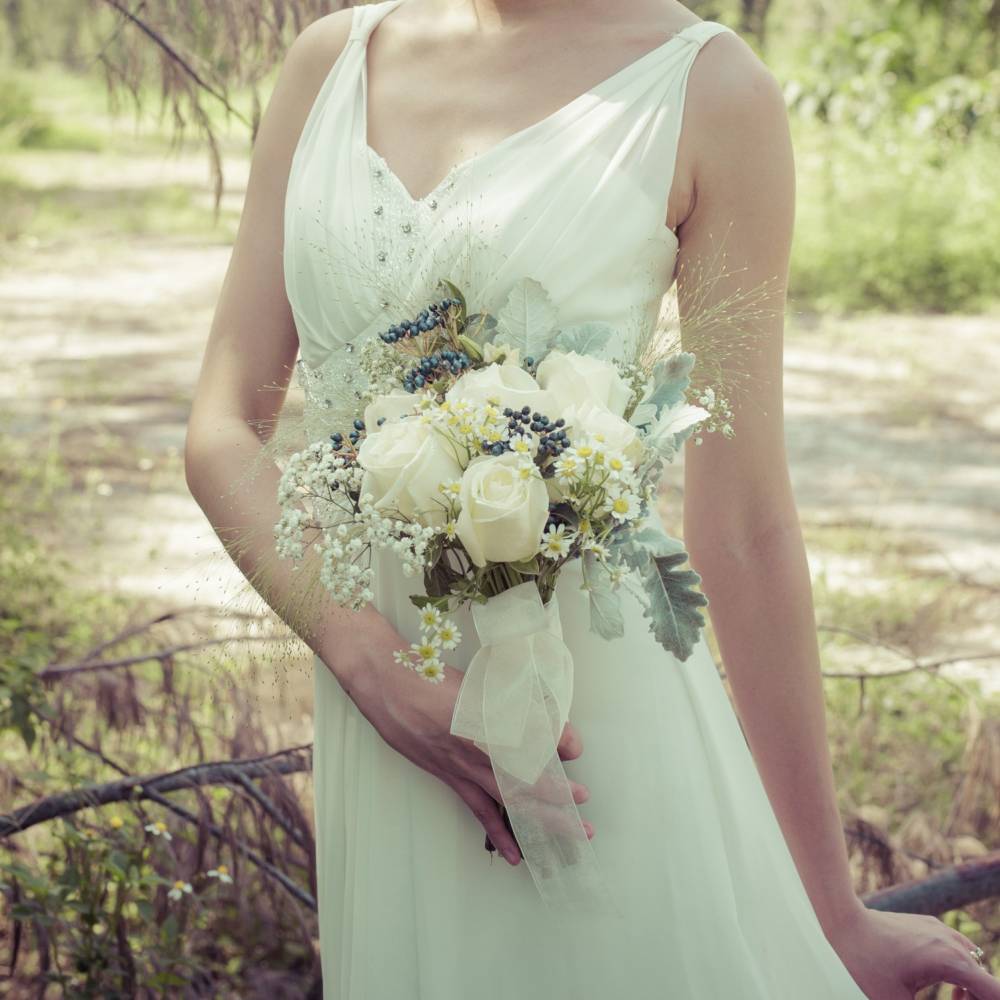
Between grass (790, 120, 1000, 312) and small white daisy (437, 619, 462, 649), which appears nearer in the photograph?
small white daisy (437, 619, 462, 649)

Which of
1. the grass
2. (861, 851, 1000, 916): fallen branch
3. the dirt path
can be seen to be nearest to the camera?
(861, 851, 1000, 916): fallen branch

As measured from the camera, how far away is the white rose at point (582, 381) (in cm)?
118

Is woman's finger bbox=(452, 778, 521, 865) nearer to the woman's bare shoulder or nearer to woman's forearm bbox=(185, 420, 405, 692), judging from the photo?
woman's forearm bbox=(185, 420, 405, 692)

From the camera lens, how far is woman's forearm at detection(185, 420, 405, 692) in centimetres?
132

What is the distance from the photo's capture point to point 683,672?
1466 millimetres

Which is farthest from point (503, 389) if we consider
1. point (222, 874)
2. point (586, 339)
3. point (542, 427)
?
point (222, 874)

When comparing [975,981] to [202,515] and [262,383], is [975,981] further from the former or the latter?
[202,515]

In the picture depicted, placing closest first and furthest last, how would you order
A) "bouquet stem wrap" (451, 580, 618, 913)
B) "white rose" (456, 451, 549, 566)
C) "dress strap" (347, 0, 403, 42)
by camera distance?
"white rose" (456, 451, 549, 566) < "bouquet stem wrap" (451, 580, 618, 913) < "dress strap" (347, 0, 403, 42)

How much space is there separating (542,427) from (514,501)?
0.25 feet

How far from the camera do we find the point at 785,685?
4.83ft

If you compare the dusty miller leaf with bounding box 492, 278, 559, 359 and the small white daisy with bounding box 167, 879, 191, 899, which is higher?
the dusty miller leaf with bounding box 492, 278, 559, 359

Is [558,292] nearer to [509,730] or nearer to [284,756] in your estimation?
[509,730]

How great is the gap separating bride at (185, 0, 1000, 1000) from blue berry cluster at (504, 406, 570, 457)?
11.3 inches

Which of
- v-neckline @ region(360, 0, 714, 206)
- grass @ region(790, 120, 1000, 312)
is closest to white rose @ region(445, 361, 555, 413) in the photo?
v-neckline @ region(360, 0, 714, 206)
